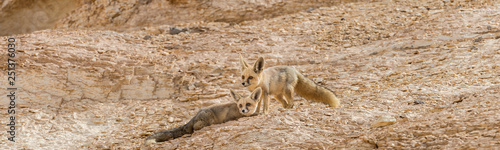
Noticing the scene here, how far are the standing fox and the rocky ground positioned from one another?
179 millimetres

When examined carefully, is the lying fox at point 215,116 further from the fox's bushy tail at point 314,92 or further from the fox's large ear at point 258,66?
the fox's bushy tail at point 314,92

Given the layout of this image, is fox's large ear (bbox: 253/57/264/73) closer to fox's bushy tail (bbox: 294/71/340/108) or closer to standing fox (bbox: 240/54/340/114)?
standing fox (bbox: 240/54/340/114)

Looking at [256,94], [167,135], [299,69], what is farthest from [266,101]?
[299,69]

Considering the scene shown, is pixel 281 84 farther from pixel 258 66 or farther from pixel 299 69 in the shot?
pixel 299 69

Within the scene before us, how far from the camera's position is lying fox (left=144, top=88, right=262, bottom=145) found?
20.9 feet

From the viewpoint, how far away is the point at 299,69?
29.3ft

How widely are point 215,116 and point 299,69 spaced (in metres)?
2.73

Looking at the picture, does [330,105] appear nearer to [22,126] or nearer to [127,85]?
[127,85]

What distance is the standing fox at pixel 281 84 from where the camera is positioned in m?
6.55

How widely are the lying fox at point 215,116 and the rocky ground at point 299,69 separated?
221 millimetres

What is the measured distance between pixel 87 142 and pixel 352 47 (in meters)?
5.02

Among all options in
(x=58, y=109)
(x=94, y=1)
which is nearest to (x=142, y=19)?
(x=94, y=1)

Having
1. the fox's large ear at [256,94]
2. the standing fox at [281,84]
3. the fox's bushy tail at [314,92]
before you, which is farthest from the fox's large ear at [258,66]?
the fox's bushy tail at [314,92]

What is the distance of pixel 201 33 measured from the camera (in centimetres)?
1058
